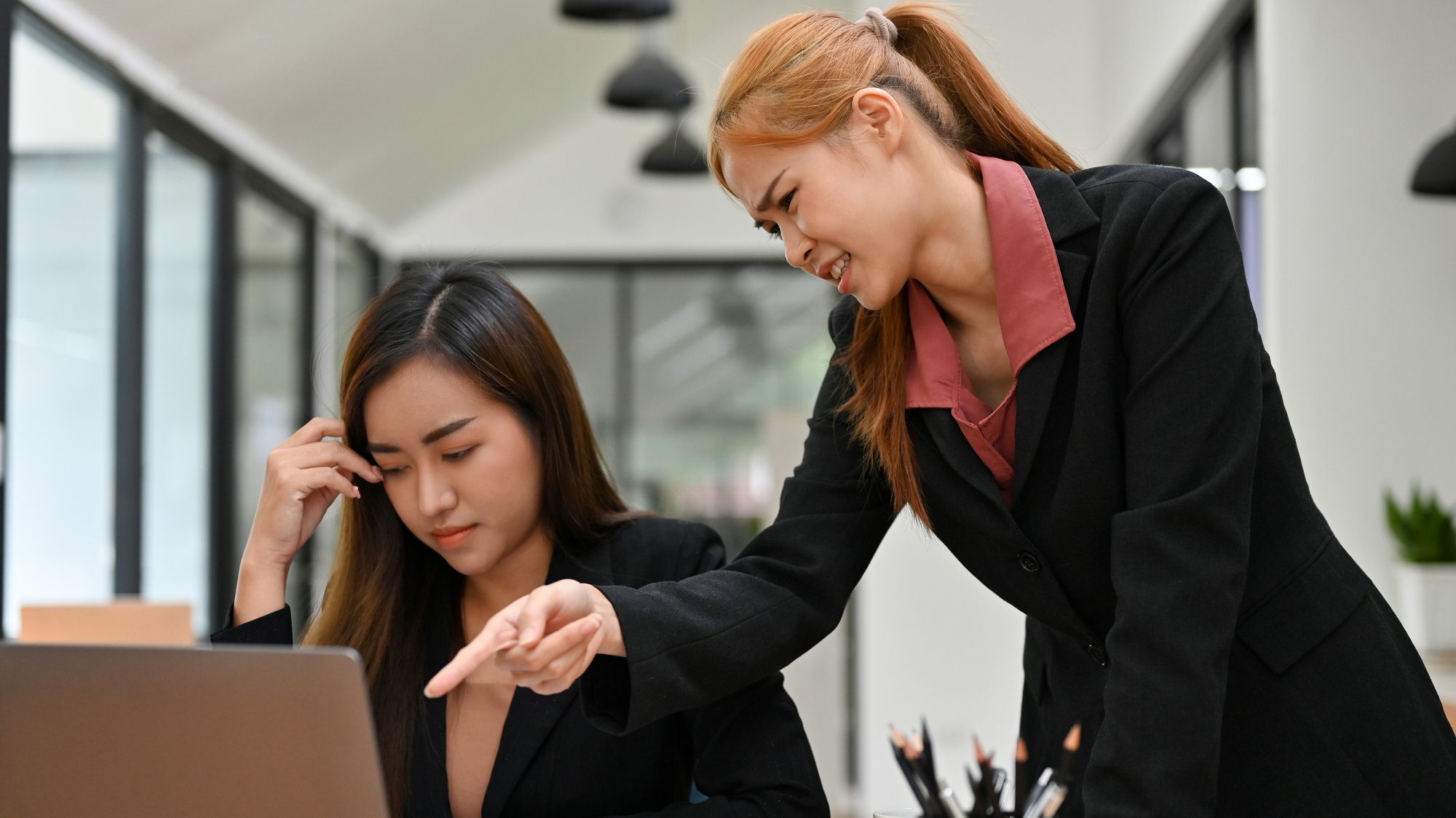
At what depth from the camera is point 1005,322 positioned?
113 centimetres

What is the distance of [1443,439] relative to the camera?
2.93 meters

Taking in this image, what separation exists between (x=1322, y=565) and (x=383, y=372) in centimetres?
87

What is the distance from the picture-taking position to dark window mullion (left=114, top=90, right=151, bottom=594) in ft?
15.0

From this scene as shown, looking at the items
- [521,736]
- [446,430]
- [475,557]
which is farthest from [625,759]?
[446,430]

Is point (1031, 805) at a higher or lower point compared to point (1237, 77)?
lower

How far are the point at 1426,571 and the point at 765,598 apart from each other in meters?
1.87

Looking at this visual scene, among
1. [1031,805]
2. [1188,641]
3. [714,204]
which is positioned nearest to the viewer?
[1031,805]

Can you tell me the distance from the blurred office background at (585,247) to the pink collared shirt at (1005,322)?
19 centimetres

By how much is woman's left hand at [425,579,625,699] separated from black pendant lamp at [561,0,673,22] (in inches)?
119

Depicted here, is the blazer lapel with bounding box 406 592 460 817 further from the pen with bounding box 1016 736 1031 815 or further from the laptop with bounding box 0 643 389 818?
the pen with bounding box 1016 736 1031 815

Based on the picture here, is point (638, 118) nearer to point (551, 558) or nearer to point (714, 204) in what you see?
point (714, 204)

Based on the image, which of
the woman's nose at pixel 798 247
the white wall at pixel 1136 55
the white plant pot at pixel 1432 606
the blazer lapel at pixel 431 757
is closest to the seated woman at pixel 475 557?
the blazer lapel at pixel 431 757

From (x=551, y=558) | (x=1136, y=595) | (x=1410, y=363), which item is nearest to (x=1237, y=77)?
(x=1410, y=363)

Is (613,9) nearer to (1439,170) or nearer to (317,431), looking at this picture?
(1439,170)
